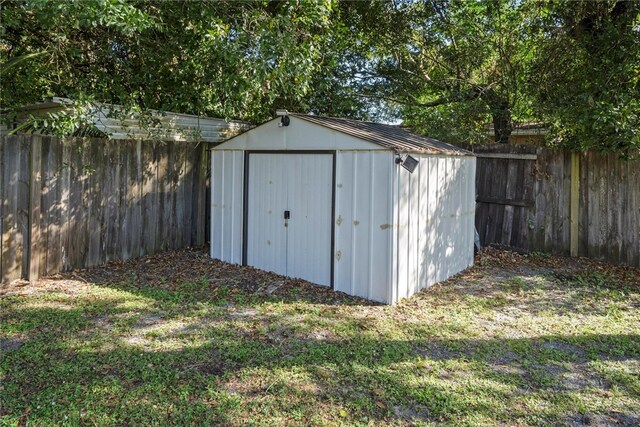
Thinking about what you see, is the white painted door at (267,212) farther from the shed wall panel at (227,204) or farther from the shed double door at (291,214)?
the shed wall panel at (227,204)

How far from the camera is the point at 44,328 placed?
4250mm

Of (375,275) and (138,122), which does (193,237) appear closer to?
(138,122)

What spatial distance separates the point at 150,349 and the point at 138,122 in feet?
14.3

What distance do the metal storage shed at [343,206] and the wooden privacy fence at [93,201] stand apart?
0.80m

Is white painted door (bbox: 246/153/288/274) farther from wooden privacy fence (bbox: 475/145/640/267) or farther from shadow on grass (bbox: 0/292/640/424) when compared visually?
wooden privacy fence (bbox: 475/145/640/267)

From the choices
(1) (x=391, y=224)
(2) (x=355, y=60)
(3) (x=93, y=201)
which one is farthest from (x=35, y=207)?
(2) (x=355, y=60)

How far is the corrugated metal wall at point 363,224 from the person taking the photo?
5.21m

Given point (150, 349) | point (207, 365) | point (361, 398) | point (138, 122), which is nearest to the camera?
point (361, 398)

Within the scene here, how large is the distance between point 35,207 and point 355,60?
6985 millimetres

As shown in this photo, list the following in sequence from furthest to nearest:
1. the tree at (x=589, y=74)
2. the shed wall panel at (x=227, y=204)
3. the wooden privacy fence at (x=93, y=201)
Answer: the shed wall panel at (x=227, y=204)
the tree at (x=589, y=74)
the wooden privacy fence at (x=93, y=201)

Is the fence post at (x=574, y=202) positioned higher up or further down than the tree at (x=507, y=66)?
further down

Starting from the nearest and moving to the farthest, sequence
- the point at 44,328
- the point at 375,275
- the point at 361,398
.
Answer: the point at 361,398, the point at 44,328, the point at 375,275

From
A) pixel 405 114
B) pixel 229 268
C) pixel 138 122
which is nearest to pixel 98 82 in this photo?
pixel 138 122

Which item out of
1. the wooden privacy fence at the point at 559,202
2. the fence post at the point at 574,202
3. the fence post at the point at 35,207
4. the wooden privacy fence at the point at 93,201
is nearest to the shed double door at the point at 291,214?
the wooden privacy fence at the point at 93,201
